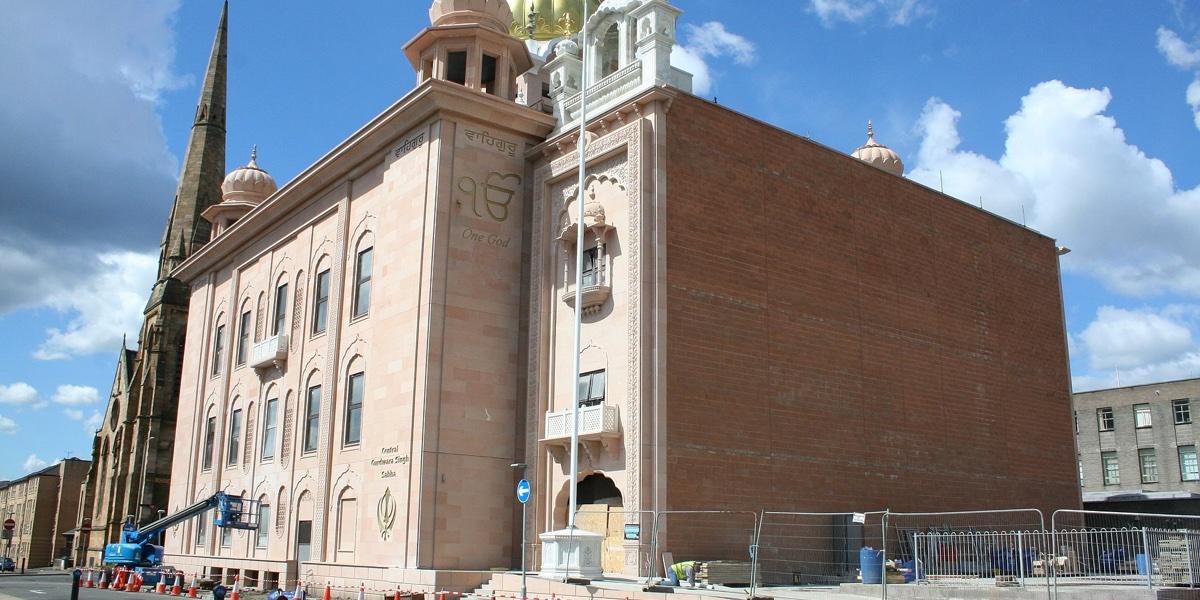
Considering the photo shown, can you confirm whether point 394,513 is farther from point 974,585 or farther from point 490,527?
point 974,585

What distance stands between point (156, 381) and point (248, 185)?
18.4 m

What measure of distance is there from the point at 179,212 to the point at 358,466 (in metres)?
45.5

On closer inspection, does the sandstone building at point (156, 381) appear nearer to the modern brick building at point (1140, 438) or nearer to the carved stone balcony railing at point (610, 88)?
the carved stone balcony railing at point (610, 88)

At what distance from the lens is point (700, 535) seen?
79.4ft

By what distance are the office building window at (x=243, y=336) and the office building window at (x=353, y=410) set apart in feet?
35.2

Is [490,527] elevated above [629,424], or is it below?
below

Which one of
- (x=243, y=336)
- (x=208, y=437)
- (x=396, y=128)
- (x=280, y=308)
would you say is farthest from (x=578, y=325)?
(x=208, y=437)

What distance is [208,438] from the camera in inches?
1644

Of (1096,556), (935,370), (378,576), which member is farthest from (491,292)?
(1096,556)

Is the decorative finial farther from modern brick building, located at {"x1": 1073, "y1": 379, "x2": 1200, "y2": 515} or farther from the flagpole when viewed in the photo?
modern brick building, located at {"x1": 1073, "y1": 379, "x2": 1200, "y2": 515}

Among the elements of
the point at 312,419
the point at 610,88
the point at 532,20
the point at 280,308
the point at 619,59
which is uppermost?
the point at 532,20

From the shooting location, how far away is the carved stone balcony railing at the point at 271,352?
35.3 meters

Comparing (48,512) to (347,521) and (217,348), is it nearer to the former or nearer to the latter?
(217,348)

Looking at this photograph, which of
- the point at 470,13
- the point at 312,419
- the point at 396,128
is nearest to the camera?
the point at 396,128
